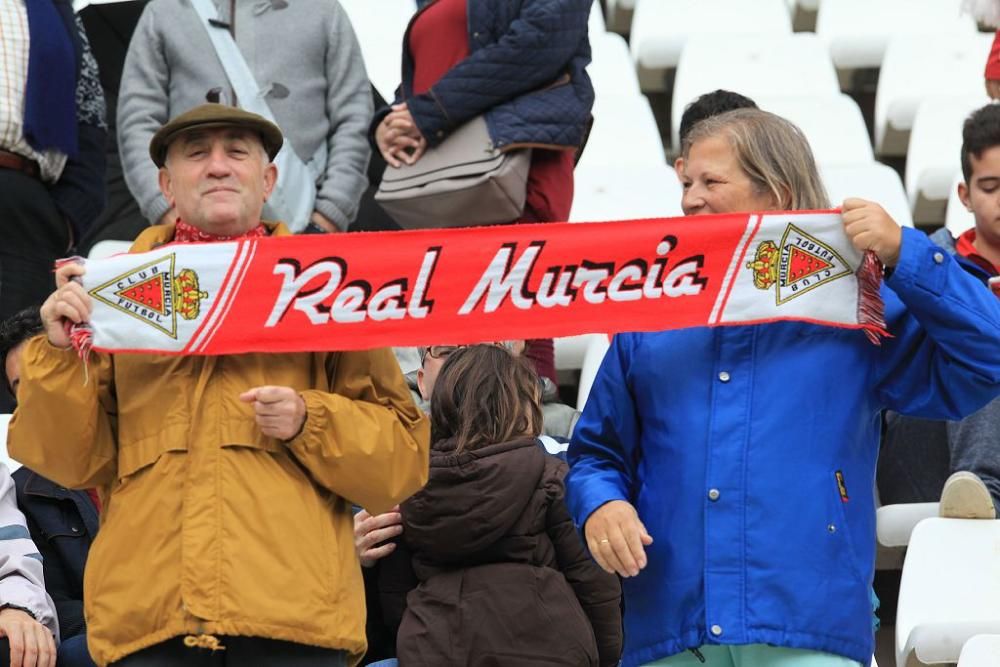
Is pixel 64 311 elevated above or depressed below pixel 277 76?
above

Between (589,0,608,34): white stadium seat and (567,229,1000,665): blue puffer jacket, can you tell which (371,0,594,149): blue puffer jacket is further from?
(589,0,608,34): white stadium seat

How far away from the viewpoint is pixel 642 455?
134 inches

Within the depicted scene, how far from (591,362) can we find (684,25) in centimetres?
301

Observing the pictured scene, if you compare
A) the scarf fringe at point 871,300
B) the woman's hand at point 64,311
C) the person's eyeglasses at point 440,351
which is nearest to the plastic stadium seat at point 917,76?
the person's eyeglasses at point 440,351

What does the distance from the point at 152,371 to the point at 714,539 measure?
1136mm

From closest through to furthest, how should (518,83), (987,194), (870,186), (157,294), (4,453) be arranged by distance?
(157,294), (4,453), (987,194), (518,83), (870,186)

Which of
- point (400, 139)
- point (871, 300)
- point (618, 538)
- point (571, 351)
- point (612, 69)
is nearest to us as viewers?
point (618, 538)

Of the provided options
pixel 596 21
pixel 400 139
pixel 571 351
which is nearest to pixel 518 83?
pixel 400 139

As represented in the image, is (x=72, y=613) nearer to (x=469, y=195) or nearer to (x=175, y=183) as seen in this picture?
(x=175, y=183)

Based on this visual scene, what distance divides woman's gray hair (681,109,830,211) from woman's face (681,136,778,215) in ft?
0.04

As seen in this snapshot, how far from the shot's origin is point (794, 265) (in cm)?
340

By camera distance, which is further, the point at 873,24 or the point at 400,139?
the point at 873,24

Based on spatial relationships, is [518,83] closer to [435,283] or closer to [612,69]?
[435,283]

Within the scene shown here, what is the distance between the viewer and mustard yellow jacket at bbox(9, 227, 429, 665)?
329 cm
